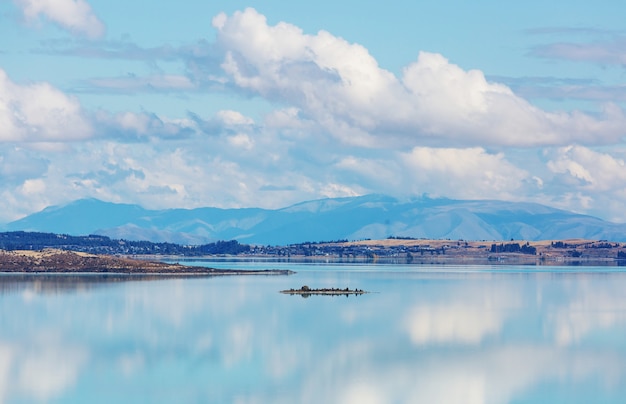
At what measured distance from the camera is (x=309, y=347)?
60.6 meters

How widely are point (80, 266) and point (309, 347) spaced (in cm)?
11204

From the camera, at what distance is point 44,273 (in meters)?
154

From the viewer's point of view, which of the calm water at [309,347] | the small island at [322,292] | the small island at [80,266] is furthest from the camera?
the small island at [80,266]

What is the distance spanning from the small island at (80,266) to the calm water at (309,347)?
2190 inches

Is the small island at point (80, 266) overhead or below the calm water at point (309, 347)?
overhead

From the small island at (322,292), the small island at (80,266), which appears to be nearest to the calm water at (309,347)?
the small island at (322,292)

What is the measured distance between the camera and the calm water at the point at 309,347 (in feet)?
149

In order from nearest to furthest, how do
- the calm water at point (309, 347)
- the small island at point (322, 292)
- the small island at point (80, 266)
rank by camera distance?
1. the calm water at point (309, 347)
2. the small island at point (322, 292)
3. the small island at point (80, 266)

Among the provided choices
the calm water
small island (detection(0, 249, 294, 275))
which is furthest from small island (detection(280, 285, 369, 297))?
small island (detection(0, 249, 294, 275))

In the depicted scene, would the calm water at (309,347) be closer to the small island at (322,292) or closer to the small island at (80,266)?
the small island at (322,292)

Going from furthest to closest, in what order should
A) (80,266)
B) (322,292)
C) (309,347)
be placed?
(80,266) < (322,292) < (309,347)

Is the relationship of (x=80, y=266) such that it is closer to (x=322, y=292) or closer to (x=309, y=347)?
(x=322, y=292)

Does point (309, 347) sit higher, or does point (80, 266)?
point (80, 266)

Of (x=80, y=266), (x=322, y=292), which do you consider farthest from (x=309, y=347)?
(x=80, y=266)
